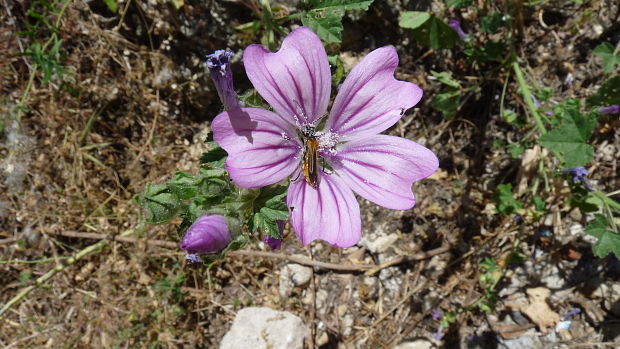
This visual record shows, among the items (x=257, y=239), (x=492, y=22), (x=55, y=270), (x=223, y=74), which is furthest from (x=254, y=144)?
(x=55, y=270)

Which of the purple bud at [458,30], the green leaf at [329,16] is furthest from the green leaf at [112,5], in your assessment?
the purple bud at [458,30]

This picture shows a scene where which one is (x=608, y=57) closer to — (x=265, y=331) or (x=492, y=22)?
(x=492, y=22)

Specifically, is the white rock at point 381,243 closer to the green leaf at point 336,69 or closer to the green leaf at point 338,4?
the green leaf at point 336,69

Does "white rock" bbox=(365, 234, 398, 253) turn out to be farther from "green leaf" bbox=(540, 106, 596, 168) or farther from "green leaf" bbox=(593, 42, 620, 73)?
"green leaf" bbox=(593, 42, 620, 73)

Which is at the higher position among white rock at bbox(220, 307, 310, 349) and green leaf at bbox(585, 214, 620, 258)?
green leaf at bbox(585, 214, 620, 258)

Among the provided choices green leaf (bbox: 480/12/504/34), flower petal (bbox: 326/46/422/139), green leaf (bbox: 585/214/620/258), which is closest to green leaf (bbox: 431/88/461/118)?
green leaf (bbox: 480/12/504/34)

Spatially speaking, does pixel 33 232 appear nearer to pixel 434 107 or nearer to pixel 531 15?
pixel 434 107
